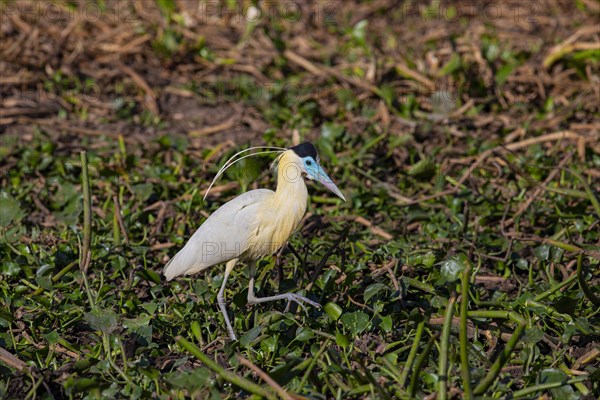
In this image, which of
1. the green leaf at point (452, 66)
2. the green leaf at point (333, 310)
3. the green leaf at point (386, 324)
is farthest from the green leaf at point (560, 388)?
the green leaf at point (452, 66)

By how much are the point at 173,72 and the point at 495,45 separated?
9.27 feet

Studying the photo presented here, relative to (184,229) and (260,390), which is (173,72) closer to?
(184,229)

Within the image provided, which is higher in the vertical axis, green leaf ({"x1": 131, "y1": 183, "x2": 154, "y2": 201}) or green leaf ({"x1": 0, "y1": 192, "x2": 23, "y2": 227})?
green leaf ({"x1": 0, "y1": 192, "x2": 23, "y2": 227})

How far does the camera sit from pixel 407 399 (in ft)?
10.4

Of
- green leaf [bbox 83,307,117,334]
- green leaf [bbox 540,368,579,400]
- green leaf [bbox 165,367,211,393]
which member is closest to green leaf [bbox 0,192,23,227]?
green leaf [bbox 83,307,117,334]

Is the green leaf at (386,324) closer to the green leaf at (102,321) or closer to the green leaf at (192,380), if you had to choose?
the green leaf at (192,380)

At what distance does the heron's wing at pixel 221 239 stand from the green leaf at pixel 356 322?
0.73 metres

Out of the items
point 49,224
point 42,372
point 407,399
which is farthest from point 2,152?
point 407,399

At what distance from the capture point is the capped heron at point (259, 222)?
163 inches

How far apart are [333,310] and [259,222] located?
2.09 ft

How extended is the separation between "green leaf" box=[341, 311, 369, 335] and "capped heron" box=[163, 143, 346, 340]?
0.48m

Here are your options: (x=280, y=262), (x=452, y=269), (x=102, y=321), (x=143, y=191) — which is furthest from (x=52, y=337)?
(x=452, y=269)

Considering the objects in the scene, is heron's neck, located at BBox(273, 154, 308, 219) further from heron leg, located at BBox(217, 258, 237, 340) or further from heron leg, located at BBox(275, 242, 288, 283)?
heron leg, located at BBox(217, 258, 237, 340)

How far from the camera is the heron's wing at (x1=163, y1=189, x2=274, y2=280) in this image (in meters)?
4.16
